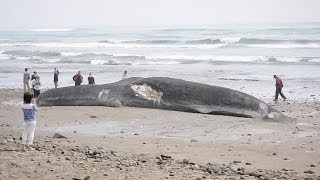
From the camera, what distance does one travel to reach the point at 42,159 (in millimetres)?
7973

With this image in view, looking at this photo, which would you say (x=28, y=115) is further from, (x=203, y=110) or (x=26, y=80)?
(x=26, y=80)

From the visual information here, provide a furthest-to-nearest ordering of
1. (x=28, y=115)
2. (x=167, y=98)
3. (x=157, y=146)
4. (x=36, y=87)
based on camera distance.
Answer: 1. (x=36, y=87)
2. (x=167, y=98)
3. (x=157, y=146)
4. (x=28, y=115)

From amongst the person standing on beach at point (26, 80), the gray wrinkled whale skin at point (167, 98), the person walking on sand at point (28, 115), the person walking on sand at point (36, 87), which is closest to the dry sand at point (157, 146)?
the person walking on sand at point (28, 115)

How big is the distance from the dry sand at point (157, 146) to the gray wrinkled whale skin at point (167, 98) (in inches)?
17.4

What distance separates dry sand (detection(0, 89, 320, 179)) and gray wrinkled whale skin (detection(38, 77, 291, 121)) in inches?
17.4

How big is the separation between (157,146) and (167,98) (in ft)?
18.5

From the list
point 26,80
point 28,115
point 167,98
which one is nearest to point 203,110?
point 167,98

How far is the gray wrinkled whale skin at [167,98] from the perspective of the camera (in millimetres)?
14695

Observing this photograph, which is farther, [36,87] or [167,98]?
[36,87]

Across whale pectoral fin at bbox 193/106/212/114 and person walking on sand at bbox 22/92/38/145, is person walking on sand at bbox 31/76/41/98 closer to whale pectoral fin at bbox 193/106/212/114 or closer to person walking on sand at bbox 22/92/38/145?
whale pectoral fin at bbox 193/106/212/114

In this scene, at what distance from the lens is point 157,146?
10305 millimetres

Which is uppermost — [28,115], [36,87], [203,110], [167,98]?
[28,115]

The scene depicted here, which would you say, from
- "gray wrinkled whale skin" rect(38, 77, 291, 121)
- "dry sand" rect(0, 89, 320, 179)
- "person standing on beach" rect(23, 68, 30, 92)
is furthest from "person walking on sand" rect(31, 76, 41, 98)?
"dry sand" rect(0, 89, 320, 179)

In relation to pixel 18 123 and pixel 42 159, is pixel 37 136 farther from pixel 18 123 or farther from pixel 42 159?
pixel 42 159
